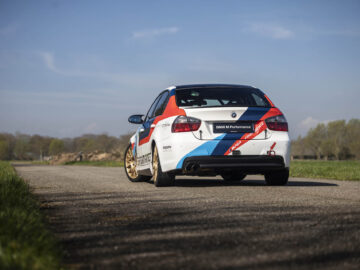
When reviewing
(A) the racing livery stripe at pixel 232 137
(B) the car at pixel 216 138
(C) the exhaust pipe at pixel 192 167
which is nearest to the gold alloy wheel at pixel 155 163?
(B) the car at pixel 216 138

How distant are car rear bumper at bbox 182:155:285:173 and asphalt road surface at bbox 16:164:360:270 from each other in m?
1.32

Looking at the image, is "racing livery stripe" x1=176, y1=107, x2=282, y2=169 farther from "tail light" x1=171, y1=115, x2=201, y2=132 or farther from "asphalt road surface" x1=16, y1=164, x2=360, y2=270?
"asphalt road surface" x1=16, y1=164, x2=360, y2=270

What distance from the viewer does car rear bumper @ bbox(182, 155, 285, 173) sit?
23.7ft

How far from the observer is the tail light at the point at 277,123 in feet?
24.7

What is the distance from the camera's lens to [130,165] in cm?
1042

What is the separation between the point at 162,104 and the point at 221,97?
106cm

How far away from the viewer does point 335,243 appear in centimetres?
320

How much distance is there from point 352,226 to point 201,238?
1316 mm

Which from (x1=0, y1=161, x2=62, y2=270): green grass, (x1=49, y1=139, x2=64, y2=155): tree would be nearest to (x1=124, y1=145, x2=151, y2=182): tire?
(x1=0, y1=161, x2=62, y2=270): green grass

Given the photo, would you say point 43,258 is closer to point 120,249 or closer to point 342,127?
point 120,249

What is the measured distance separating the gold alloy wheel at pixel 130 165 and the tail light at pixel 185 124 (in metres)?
2.82

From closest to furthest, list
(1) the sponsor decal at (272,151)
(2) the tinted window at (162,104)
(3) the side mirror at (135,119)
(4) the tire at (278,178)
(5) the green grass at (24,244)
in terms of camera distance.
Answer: (5) the green grass at (24,244), (1) the sponsor decal at (272,151), (4) the tire at (278,178), (2) the tinted window at (162,104), (3) the side mirror at (135,119)

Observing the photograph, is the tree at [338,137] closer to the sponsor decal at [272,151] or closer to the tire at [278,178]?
the tire at [278,178]

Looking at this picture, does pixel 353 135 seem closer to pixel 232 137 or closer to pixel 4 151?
pixel 4 151
